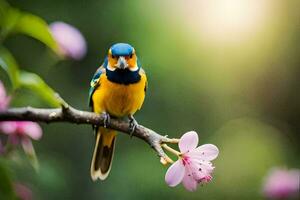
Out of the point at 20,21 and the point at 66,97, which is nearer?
the point at 20,21

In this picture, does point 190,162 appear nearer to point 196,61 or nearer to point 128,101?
point 128,101

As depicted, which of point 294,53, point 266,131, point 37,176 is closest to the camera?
point 37,176

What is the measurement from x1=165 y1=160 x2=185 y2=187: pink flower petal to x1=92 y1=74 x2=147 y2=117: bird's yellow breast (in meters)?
0.60

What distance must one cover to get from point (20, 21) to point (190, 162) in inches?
20.1

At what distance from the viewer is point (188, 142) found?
4.05ft

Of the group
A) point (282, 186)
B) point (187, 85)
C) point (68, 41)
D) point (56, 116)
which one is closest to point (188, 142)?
point (56, 116)

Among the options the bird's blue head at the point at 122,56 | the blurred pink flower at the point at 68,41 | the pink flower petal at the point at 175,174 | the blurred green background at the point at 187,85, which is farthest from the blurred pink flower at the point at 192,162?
the blurred green background at the point at 187,85

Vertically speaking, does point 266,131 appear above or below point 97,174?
above

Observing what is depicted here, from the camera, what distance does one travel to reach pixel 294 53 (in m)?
4.66

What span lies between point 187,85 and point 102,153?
228 centimetres

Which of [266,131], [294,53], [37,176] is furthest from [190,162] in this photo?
[294,53]

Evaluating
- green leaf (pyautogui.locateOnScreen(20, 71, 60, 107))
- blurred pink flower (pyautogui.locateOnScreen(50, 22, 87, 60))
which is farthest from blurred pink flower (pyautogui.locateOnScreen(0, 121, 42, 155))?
blurred pink flower (pyautogui.locateOnScreen(50, 22, 87, 60))

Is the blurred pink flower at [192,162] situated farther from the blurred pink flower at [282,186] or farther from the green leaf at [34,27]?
the blurred pink flower at [282,186]

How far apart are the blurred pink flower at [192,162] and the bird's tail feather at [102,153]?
59 cm
